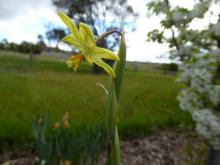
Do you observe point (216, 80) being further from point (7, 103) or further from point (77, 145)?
point (7, 103)

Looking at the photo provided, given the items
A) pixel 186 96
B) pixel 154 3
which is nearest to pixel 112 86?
pixel 186 96

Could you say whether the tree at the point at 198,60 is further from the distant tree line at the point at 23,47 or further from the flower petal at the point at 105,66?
the distant tree line at the point at 23,47

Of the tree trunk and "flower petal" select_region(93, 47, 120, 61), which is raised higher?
"flower petal" select_region(93, 47, 120, 61)

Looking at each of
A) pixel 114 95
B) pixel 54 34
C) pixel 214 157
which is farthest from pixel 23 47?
pixel 114 95

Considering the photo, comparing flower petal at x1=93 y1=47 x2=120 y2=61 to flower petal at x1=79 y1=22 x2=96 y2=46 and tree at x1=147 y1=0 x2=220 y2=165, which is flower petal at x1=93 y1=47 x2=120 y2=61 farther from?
tree at x1=147 y1=0 x2=220 y2=165

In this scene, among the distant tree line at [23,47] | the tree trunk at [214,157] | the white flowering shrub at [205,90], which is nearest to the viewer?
the white flowering shrub at [205,90]

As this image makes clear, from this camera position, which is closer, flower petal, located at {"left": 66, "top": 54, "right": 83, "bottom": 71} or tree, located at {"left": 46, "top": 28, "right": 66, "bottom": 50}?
flower petal, located at {"left": 66, "top": 54, "right": 83, "bottom": 71}

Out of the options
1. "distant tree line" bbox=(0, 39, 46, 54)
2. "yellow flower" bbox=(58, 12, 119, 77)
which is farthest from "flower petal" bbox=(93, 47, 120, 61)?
"distant tree line" bbox=(0, 39, 46, 54)

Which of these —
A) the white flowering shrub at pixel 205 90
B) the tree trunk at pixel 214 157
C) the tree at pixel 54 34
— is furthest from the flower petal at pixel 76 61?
the tree at pixel 54 34
